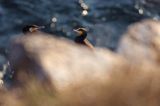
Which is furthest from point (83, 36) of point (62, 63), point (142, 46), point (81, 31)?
point (62, 63)

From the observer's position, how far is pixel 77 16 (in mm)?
10703

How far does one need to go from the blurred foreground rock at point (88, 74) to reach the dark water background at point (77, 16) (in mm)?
6829

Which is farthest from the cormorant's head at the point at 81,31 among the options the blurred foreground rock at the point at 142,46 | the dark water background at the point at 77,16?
the blurred foreground rock at the point at 142,46

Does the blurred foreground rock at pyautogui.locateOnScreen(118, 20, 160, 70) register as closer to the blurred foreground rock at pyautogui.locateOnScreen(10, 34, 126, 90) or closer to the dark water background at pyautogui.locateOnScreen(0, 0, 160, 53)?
the blurred foreground rock at pyautogui.locateOnScreen(10, 34, 126, 90)

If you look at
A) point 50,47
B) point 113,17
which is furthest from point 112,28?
point 50,47

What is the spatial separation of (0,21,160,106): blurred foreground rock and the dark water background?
683 centimetres

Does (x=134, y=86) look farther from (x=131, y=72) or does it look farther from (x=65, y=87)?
(x=65, y=87)

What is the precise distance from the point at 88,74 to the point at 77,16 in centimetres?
806

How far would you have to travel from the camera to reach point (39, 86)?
269 cm

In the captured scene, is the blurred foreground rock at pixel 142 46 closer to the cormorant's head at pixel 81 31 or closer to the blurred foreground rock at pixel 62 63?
the blurred foreground rock at pixel 62 63

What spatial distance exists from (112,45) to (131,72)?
23.5 ft

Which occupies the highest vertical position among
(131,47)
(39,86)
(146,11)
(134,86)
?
(131,47)

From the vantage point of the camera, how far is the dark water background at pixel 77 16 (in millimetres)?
10102

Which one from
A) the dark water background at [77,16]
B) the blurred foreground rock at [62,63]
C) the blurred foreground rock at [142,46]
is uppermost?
the blurred foreground rock at [142,46]
